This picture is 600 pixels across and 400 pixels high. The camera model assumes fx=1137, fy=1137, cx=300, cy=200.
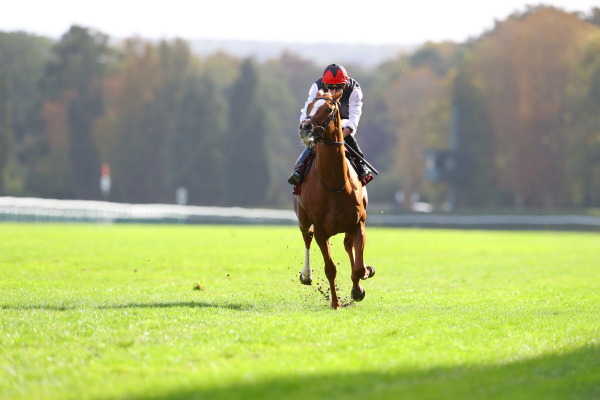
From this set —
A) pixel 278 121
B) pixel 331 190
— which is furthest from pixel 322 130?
pixel 278 121

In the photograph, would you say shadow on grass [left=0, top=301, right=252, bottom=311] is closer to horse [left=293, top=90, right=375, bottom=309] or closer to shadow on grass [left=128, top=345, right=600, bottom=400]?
horse [left=293, top=90, right=375, bottom=309]

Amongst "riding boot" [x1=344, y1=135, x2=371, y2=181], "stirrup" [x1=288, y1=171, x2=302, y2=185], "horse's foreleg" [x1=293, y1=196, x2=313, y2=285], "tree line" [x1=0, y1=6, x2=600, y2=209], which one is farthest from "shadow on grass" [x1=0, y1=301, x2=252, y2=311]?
"tree line" [x1=0, y1=6, x2=600, y2=209]

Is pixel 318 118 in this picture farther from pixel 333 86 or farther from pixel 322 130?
pixel 333 86

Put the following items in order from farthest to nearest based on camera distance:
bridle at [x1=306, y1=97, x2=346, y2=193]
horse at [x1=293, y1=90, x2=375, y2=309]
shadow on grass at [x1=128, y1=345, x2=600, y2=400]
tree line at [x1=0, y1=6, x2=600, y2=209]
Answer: tree line at [x1=0, y1=6, x2=600, y2=209]
horse at [x1=293, y1=90, x2=375, y2=309]
bridle at [x1=306, y1=97, x2=346, y2=193]
shadow on grass at [x1=128, y1=345, x2=600, y2=400]

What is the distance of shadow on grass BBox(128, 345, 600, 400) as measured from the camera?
23.5ft

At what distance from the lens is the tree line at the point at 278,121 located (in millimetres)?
72062

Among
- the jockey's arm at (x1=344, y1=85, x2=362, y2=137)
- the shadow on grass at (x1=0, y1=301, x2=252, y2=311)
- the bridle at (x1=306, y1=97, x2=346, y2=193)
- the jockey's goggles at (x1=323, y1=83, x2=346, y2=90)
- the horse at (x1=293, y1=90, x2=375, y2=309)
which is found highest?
the jockey's goggles at (x1=323, y1=83, x2=346, y2=90)

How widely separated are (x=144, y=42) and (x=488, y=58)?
1513 inches

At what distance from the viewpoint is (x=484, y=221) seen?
55.9 metres

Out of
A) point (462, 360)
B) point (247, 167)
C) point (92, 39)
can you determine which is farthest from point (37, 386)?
point (92, 39)

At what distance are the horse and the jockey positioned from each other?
20cm

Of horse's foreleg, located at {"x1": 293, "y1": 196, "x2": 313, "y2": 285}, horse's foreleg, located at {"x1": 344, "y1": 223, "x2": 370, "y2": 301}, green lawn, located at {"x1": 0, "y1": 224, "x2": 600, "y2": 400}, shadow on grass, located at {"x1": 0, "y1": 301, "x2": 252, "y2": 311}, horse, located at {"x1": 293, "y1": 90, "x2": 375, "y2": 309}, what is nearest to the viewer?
green lawn, located at {"x1": 0, "y1": 224, "x2": 600, "y2": 400}

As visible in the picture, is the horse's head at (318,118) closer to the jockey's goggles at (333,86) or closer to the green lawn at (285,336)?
the jockey's goggles at (333,86)

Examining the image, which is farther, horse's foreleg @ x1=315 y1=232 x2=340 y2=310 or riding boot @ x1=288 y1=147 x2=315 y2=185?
riding boot @ x1=288 y1=147 x2=315 y2=185
